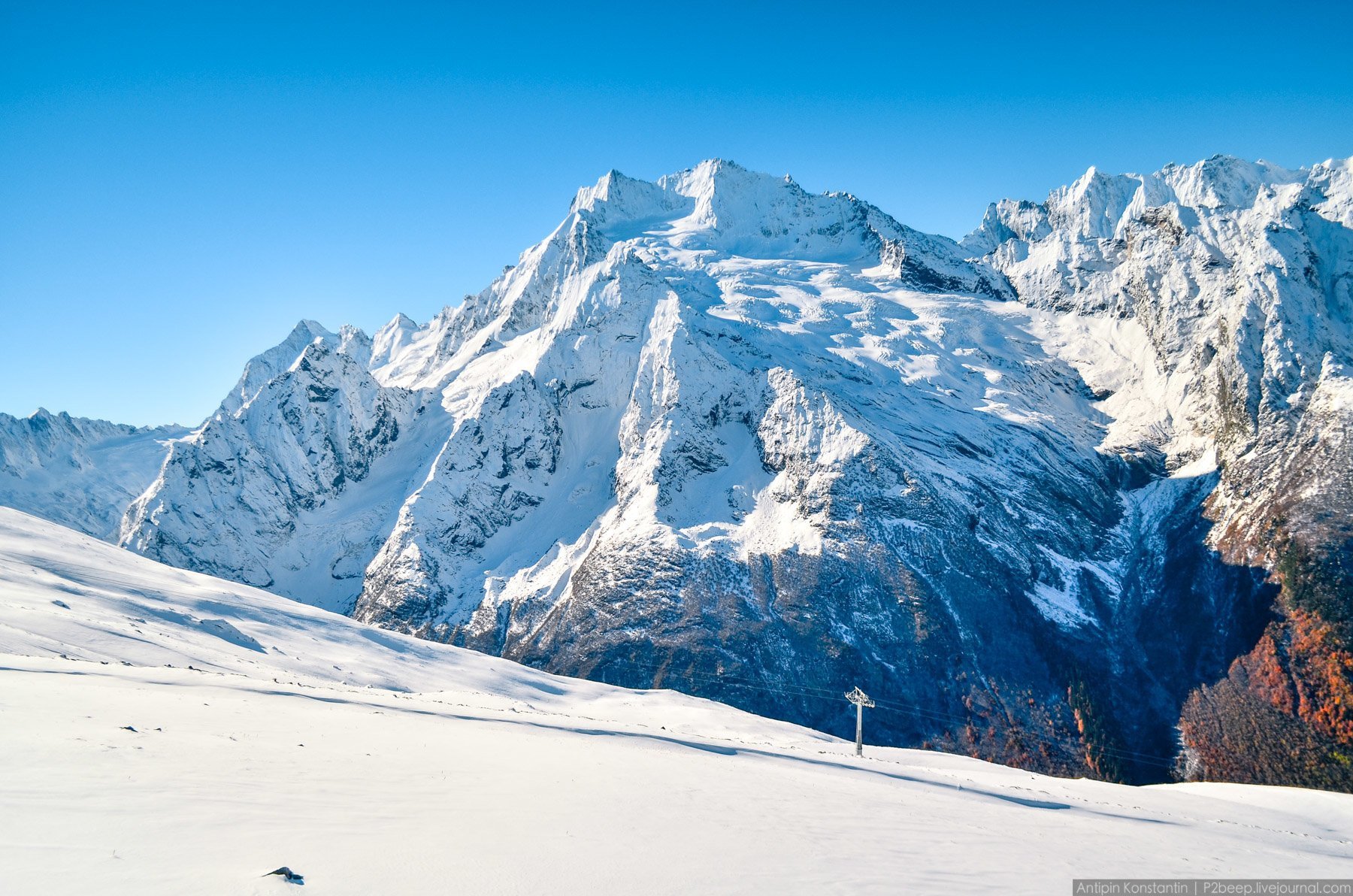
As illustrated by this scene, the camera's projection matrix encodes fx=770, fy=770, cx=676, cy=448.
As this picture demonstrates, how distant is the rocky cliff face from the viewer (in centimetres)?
9525

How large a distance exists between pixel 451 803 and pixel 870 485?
334 feet

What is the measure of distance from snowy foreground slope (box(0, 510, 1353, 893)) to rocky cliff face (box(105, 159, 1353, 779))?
52016mm

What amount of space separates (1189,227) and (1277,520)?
73239mm

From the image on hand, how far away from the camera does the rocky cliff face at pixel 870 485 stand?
9525 centimetres

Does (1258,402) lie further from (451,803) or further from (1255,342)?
(451,803)

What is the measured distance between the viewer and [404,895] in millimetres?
11469

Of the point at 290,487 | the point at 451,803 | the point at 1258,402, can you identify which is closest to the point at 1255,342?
the point at 1258,402

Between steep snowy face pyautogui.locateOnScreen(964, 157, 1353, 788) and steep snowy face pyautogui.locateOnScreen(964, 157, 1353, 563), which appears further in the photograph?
steep snowy face pyautogui.locateOnScreen(964, 157, 1353, 563)

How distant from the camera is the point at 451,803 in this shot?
57.0 feet

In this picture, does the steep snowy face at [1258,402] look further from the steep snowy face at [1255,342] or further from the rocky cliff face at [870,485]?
the rocky cliff face at [870,485]

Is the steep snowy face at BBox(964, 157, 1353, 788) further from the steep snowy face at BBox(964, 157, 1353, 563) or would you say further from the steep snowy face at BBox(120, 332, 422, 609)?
the steep snowy face at BBox(120, 332, 422, 609)

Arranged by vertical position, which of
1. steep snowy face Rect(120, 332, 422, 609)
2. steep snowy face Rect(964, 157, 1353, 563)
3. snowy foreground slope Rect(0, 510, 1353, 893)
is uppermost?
steep snowy face Rect(964, 157, 1353, 563)

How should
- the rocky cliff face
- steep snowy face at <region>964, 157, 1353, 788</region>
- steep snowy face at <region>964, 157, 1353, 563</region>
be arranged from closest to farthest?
steep snowy face at <region>964, 157, 1353, 788</region>
the rocky cliff face
steep snowy face at <region>964, 157, 1353, 563</region>

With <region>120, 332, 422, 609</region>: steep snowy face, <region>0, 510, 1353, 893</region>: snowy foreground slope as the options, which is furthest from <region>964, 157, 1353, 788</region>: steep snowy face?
<region>120, 332, 422, 609</region>: steep snowy face
